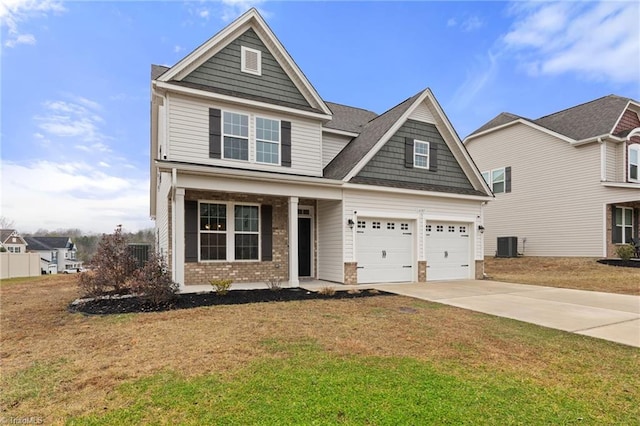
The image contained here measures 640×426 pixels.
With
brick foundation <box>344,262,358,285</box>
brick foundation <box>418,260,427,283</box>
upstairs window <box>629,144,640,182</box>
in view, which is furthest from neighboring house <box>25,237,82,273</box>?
upstairs window <box>629,144,640,182</box>

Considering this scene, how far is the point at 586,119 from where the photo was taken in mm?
19250

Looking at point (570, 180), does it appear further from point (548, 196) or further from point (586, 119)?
point (586, 119)

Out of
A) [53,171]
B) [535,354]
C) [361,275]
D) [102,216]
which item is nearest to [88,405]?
Answer: [535,354]

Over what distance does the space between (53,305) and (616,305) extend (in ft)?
43.5

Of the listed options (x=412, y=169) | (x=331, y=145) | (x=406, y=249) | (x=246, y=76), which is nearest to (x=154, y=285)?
(x=246, y=76)

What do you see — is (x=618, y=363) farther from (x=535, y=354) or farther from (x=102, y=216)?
(x=102, y=216)

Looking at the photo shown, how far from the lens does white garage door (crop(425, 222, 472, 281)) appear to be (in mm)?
13430

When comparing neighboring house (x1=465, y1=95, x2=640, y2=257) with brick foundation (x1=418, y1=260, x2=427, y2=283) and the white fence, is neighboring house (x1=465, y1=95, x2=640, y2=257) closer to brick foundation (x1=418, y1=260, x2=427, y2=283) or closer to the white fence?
brick foundation (x1=418, y1=260, x2=427, y2=283)

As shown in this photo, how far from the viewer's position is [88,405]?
3.29 meters

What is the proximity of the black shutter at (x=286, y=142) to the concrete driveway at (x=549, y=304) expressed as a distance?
16.7ft

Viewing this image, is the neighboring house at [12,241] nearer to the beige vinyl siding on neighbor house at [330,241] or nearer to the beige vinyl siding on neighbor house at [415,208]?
the beige vinyl siding on neighbor house at [330,241]

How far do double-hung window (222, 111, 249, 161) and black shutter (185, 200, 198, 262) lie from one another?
74.7 inches

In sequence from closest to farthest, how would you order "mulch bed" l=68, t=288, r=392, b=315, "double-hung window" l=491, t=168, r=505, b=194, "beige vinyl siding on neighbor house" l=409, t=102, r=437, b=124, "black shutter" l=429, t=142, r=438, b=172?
"mulch bed" l=68, t=288, r=392, b=315
"beige vinyl siding on neighbor house" l=409, t=102, r=437, b=124
"black shutter" l=429, t=142, r=438, b=172
"double-hung window" l=491, t=168, r=505, b=194

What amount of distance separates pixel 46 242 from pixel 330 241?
60.7 m
